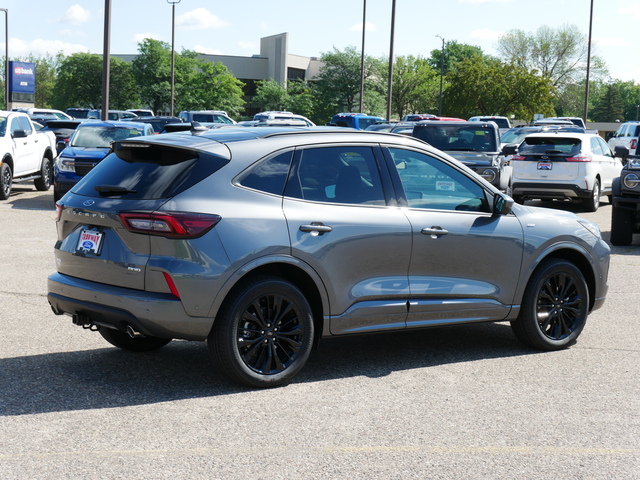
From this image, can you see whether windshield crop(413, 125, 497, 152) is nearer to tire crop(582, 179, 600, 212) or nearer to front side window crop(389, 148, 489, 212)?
tire crop(582, 179, 600, 212)

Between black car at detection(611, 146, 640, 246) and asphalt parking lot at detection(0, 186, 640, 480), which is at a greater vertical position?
black car at detection(611, 146, 640, 246)

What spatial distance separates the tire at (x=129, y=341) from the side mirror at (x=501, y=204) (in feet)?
8.50

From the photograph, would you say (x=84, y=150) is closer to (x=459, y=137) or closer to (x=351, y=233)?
(x=459, y=137)

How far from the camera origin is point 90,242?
583 cm

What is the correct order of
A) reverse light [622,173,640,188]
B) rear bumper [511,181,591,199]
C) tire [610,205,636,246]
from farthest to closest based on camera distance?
rear bumper [511,181,591,199] → tire [610,205,636,246] → reverse light [622,173,640,188]

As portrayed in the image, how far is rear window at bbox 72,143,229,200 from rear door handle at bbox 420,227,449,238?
4.99ft

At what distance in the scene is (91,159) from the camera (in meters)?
18.2

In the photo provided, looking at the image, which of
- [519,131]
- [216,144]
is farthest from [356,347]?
[519,131]

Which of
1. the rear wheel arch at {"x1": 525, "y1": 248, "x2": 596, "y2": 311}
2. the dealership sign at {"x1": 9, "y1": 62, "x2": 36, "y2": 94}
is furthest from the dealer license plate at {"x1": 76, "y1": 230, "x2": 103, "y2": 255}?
the dealership sign at {"x1": 9, "y1": 62, "x2": 36, "y2": 94}

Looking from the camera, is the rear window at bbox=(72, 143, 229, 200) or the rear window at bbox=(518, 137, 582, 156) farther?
the rear window at bbox=(518, 137, 582, 156)

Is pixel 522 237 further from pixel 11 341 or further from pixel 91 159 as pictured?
pixel 91 159

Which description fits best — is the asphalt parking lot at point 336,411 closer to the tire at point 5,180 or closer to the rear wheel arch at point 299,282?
the rear wheel arch at point 299,282

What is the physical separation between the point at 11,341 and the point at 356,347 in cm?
263

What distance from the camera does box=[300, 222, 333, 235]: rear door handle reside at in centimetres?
589
